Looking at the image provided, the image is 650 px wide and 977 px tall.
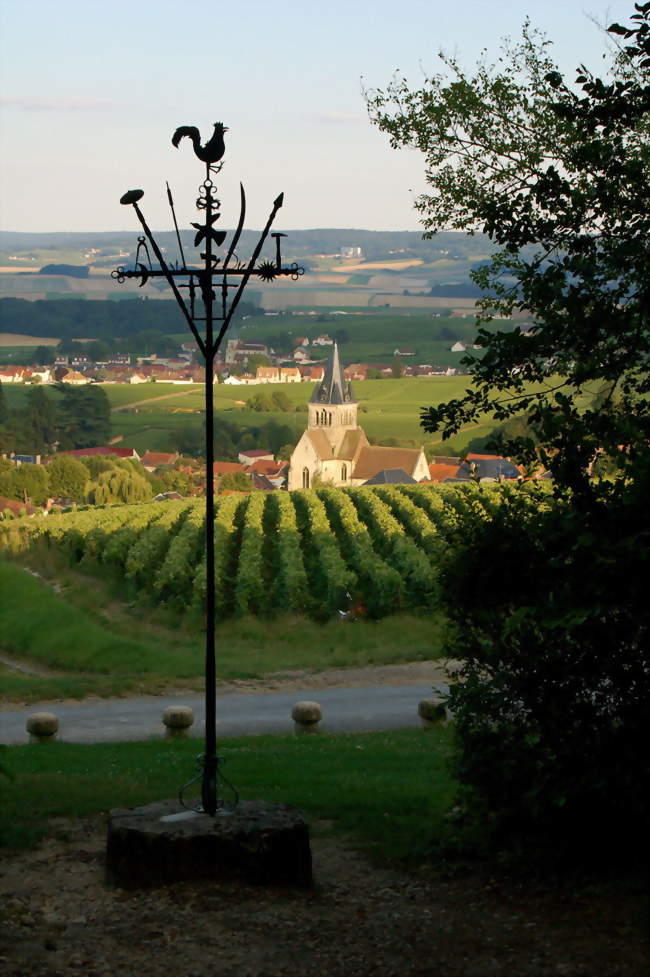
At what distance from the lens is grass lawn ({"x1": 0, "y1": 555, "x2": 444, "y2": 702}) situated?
20.2m

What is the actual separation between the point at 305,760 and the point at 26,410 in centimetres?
11995

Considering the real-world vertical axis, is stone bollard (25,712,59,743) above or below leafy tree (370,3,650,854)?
below

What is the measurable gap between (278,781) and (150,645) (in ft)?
48.8

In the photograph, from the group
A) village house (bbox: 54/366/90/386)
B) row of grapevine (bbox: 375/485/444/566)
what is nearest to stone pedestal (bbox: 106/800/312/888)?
row of grapevine (bbox: 375/485/444/566)

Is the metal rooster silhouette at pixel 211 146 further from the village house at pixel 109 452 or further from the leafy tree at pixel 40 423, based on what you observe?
the leafy tree at pixel 40 423

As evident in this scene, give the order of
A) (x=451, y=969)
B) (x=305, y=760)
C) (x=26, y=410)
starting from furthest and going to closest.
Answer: (x=26, y=410) → (x=305, y=760) → (x=451, y=969)

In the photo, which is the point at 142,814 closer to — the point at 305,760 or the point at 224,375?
the point at 305,760

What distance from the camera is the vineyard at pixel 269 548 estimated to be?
26656mm

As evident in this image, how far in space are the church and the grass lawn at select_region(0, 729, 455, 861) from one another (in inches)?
2817

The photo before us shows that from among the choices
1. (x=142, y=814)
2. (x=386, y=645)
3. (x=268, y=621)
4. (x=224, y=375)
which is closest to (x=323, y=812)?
(x=142, y=814)

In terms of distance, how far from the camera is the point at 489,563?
24.0 ft

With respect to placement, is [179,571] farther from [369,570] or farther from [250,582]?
[369,570]

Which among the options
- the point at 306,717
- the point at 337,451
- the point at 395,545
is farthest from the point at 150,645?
the point at 337,451

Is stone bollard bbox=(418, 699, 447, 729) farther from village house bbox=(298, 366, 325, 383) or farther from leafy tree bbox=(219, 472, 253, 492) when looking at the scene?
village house bbox=(298, 366, 325, 383)
